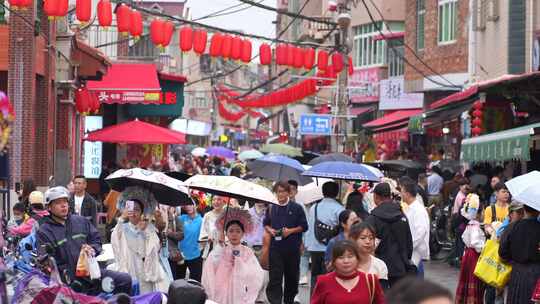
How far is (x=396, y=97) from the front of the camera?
47.8 m

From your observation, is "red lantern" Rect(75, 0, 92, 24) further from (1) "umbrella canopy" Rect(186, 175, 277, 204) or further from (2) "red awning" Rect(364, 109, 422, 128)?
(2) "red awning" Rect(364, 109, 422, 128)

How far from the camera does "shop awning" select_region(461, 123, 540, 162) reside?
19.8 metres

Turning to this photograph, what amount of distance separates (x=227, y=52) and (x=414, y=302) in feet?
77.6

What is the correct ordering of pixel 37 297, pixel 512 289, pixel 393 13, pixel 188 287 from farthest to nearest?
pixel 393 13, pixel 512 289, pixel 37 297, pixel 188 287

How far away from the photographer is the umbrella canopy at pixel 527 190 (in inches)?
454

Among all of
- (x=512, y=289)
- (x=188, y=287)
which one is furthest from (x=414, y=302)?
(x=512, y=289)

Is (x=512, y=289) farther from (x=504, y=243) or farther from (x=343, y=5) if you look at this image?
(x=343, y=5)

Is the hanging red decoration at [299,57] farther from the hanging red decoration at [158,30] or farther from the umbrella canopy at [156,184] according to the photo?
the umbrella canopy at [156,184]

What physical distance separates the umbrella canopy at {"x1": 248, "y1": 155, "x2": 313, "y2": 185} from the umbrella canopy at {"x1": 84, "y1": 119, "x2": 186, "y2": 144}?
6979 mm

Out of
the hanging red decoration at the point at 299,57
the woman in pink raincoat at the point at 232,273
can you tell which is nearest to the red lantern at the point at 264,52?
the hanging red decoration at the point at 299,57

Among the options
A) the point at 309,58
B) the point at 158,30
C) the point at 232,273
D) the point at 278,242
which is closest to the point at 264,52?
the point at 309,58

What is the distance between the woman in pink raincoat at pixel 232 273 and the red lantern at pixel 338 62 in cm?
1835

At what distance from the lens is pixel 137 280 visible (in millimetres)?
12227

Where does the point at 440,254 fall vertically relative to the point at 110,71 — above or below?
below
